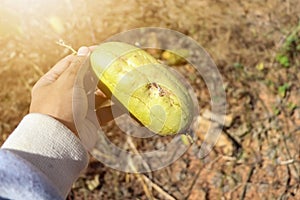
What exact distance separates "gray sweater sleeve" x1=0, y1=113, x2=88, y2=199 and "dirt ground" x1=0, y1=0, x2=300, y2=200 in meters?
1.10

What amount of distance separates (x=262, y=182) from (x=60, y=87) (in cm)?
137

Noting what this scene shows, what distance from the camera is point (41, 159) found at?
131cm

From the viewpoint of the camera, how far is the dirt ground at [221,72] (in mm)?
2502

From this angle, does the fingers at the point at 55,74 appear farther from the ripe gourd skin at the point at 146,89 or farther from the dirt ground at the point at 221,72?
the dirt ground at the point at 221,72

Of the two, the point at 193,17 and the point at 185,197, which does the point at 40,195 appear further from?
the point at 193,17

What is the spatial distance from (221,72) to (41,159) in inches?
66.2

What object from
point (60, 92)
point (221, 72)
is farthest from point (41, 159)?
point (221, 72)

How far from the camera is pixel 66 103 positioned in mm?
1450

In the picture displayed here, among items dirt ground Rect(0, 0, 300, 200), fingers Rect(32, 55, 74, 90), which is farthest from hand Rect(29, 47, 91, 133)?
dirt ground Rect(0, 0, 300, 200)

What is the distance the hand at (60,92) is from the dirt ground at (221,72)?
3.35 feet

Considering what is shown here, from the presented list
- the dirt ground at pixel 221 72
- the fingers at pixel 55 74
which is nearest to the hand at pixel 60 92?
the fingers at pixel 55 74

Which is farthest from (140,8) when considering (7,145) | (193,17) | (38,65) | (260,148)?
(7,145)

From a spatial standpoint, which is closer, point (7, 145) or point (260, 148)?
point (7, 145)

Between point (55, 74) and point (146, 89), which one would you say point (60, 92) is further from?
point (146, 89)
